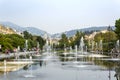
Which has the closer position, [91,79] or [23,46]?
[91,79]

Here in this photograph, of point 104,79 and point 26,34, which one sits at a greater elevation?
point 26,34

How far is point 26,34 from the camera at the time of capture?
196 m

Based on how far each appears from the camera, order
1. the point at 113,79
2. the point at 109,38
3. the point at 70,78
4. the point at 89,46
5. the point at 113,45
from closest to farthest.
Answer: the point at 113,79, the point at 70,78, the point at 113,45, the point at 109,38, the point at 89,46

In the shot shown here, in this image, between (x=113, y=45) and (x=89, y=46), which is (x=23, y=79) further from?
(x=89, y=46)

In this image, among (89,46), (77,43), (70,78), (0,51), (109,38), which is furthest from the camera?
(77,43)

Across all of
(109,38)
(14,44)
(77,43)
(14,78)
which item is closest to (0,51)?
(14,44)

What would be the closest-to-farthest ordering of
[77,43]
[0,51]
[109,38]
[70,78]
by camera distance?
1. [70,78]
2. [0,51]
3. [109,38]
4. [77,43]

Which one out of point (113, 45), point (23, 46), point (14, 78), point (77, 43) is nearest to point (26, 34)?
point (77, 43)

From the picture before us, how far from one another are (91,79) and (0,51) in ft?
243

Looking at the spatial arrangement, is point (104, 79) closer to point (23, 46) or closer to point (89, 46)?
point (23, 46)

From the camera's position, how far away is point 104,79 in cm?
2459

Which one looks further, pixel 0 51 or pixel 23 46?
pixel 23 46

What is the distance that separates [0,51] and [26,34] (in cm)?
9957

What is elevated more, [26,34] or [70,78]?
[26,34]
